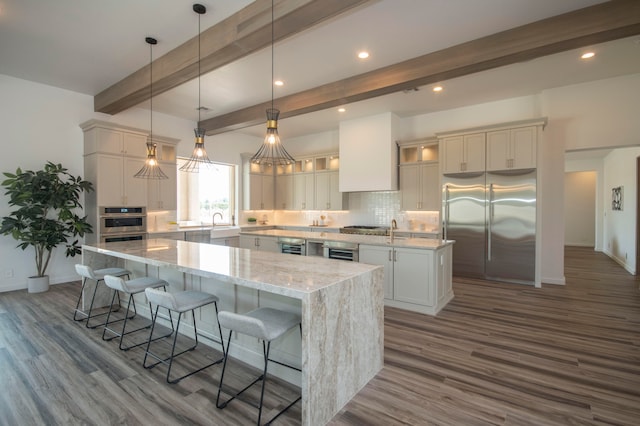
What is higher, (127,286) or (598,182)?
(598,182)

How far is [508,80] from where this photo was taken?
15.5 ft

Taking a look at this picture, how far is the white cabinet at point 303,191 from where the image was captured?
7764mm

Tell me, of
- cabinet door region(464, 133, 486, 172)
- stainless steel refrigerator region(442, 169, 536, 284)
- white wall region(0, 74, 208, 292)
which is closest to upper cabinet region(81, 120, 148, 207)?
white wall region(0, 74, 208, 292)

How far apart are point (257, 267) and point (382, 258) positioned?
2120 mm

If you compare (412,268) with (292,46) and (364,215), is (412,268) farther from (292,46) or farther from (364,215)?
(364,215)

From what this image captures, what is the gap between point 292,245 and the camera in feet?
16.1

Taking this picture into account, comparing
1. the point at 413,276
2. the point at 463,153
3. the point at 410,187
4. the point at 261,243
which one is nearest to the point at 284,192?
the point at 261,243

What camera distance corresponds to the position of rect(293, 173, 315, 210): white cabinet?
776 centimetres

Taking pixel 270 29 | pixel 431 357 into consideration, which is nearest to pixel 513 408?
pixel 431 357

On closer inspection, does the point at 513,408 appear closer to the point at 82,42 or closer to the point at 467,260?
the point at 467,260

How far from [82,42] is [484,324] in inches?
225

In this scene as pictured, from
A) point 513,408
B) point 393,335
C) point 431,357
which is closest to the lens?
point 513,408

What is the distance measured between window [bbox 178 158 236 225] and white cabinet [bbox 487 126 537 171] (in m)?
5.70

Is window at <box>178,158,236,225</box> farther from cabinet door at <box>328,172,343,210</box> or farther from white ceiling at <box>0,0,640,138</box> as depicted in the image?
cabinet door at <box>328,172,343,210</box>
